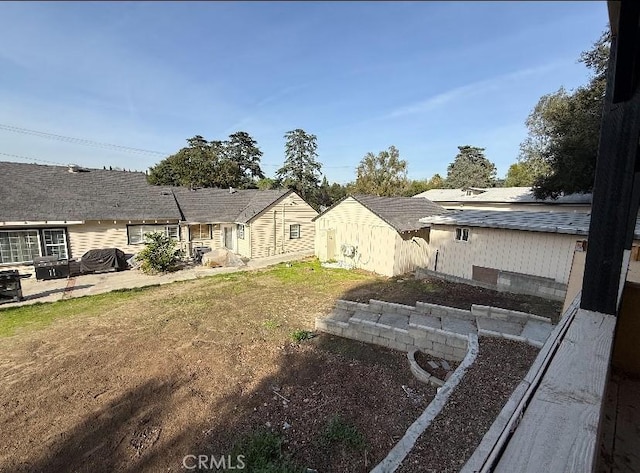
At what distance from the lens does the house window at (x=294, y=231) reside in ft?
66.2

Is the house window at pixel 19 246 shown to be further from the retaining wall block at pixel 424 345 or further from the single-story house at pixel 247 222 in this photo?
the retaining wall block at pixel 424 345

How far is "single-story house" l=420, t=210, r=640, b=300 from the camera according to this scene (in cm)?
997

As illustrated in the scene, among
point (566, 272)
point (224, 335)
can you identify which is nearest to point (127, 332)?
point (224, 335)

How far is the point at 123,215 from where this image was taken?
1570 cm

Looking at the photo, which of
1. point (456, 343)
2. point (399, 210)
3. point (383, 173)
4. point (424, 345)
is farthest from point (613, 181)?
point (383, 173)

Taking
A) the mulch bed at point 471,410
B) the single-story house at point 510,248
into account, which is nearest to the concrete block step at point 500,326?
the mulch bed at point 471,410

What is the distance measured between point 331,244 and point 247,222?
5064 millimetres

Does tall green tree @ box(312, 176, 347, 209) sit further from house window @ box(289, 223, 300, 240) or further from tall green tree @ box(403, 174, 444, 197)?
house window @ box(289, 223, 300, 240)

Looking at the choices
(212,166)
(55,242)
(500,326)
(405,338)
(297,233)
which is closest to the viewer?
(500,326)

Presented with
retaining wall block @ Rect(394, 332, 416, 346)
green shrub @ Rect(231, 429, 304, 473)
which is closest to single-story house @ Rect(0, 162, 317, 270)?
retaining wall block @ Rect(394, 332, 416, 346)

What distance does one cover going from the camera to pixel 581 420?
98 cm

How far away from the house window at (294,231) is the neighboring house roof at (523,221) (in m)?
9.46

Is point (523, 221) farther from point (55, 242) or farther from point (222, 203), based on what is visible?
point (55, 242)

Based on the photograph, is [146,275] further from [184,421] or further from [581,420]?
[581,420]
